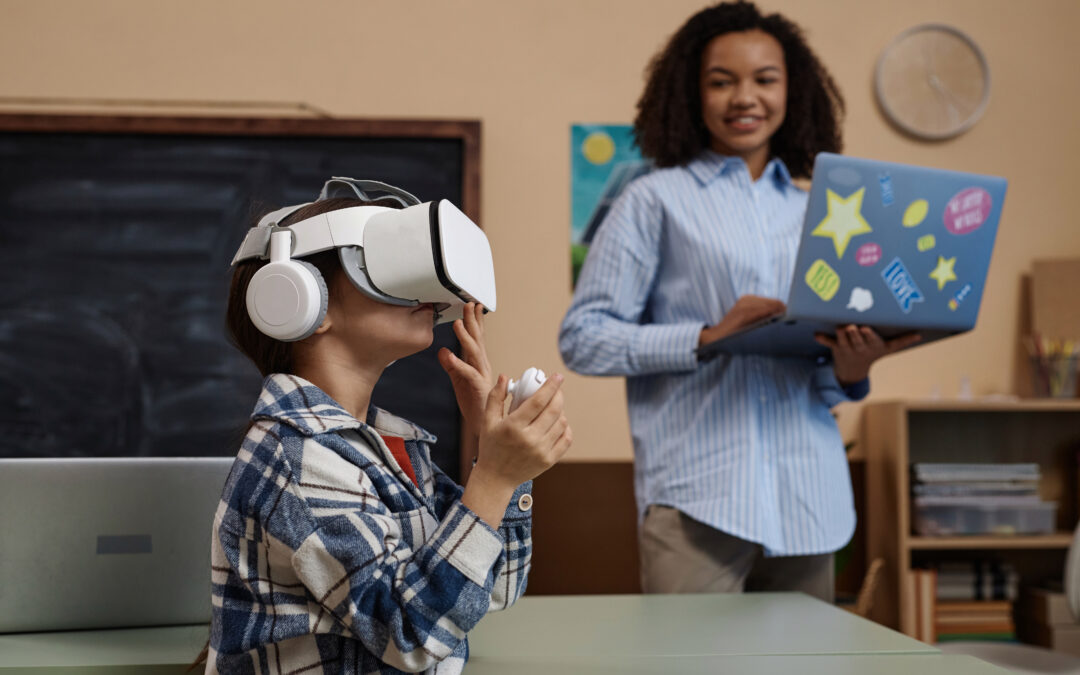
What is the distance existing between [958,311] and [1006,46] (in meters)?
2.30

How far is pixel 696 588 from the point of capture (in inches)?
50.7

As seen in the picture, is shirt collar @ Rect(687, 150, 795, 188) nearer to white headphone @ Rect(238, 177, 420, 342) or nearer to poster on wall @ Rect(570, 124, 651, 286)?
white headphone @ Rect(238, 177, 420, 342)

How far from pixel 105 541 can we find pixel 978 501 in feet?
7.86

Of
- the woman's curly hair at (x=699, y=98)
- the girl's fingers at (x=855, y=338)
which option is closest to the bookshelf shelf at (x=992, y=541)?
the woman's curly hair at (x=699, y=98)

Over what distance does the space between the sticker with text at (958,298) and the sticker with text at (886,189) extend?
0.18 meters

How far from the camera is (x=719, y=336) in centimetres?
129

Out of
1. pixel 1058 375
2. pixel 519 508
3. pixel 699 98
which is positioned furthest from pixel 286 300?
pixel 1058 375

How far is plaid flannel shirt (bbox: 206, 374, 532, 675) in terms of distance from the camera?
72 cm

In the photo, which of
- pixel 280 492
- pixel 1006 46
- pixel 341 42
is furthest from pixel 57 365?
pixel 1006 46

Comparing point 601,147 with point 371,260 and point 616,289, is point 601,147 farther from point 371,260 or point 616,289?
point 371,260

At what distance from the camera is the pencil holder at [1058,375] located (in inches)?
110

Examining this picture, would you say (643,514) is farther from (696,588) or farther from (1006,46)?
(1006,46)

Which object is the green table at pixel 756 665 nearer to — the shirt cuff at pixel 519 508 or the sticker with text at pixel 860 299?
the shirt cuff at pixel 519 508

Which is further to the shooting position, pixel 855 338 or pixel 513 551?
pixel 855 338
